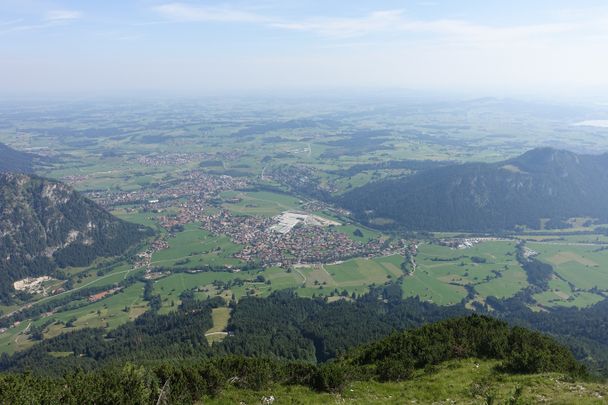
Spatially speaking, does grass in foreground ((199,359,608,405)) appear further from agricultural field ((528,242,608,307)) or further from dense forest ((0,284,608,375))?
agricultural field ((528,242,608,307))

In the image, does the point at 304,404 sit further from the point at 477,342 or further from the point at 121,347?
the point at 121,347

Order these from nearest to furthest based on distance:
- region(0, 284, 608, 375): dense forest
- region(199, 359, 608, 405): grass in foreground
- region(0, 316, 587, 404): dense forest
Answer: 1. region(0, 316, 587, 404): dense forest
2. region(199, 359, 608, 405): grass in foreground
3. region(0, 284, 608, 375): dense forest

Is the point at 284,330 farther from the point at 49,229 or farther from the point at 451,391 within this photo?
the point at 49,229

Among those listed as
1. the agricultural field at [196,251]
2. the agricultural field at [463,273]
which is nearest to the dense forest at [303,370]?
the agricultural field at [463,273]

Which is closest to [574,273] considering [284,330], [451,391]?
[284,330]

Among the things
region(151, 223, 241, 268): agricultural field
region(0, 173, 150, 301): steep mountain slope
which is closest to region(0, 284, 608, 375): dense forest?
region(151, 223, 241, 268): agricultural field

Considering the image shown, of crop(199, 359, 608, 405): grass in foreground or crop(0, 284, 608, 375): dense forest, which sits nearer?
crop(199, 359, 608, 405): grass in foreground

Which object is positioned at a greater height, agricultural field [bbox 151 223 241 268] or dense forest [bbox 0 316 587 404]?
dense forest [bbox 0 316 587 404]

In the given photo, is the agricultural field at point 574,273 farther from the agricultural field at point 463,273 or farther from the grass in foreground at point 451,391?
the grass in foreground at point 451,391
